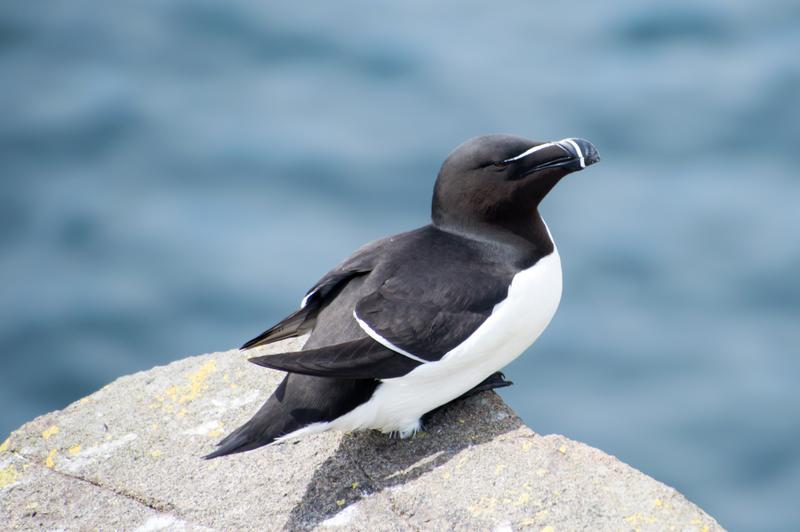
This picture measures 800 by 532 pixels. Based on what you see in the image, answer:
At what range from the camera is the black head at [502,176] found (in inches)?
179

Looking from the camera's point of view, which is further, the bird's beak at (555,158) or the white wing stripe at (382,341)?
the bird's beak at (555,158)

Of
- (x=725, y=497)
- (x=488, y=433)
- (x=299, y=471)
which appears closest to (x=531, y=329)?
(x=488, y=433)

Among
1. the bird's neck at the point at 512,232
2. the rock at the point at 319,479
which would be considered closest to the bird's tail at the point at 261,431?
the rock at the point at 319,479

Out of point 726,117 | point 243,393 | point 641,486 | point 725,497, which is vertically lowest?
point 725,497

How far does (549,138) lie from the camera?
8.54 meters

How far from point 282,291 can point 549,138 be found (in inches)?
84.5

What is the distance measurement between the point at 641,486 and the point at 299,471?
1207mm

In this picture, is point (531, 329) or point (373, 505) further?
point (531, 329)

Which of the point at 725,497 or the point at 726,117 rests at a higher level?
the point at 726,117

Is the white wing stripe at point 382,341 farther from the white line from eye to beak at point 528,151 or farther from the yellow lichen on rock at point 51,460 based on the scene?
the yellow lichen on rock at point 51,460

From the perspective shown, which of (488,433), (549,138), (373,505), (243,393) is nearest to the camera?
(373,505)

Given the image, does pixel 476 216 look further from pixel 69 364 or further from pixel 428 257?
pixel 69 364

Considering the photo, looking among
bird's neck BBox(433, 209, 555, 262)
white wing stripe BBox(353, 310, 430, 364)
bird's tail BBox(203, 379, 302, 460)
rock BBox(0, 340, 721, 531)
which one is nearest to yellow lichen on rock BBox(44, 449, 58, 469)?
rock BBox(0, 340, 721, 531)

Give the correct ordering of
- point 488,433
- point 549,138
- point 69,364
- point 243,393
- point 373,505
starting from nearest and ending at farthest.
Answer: point 373,505 → point 488,433 → point 243,393 → point 69,364 → point 549,138
